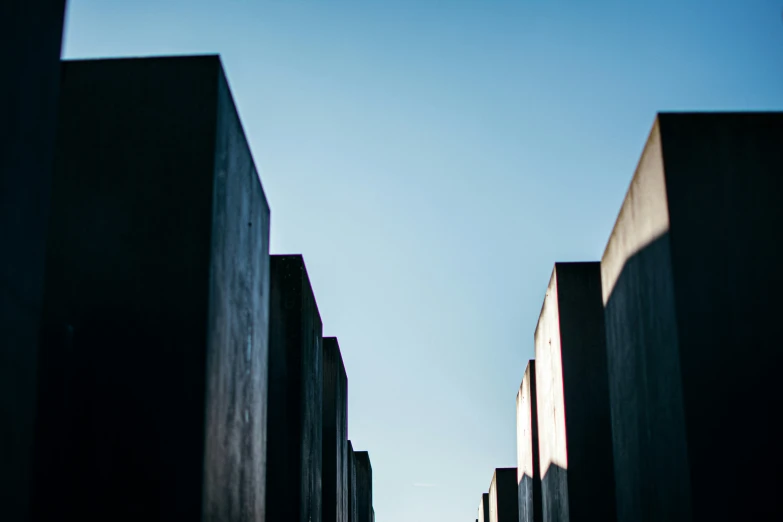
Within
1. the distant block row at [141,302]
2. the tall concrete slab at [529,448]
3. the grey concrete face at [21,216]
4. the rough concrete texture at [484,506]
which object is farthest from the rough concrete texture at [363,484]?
the grey concrete face at [21,216]

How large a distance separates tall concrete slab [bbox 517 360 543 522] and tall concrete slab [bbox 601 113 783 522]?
7904 mm

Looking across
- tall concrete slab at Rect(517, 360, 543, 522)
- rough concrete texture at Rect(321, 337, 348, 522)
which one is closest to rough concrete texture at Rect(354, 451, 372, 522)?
tall concrete slab at Rect(517, 360, 543, 522)

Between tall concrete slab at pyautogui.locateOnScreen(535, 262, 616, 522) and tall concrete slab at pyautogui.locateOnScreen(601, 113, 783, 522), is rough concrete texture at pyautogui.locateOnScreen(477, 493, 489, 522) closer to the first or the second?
tall concrete slab at pyautogui.locateOnScreen(535, 262, 616, 522)

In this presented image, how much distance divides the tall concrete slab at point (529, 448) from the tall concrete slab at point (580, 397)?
257 centimetres

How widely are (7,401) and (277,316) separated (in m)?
7.00

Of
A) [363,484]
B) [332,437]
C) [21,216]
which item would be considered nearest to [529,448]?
[332,437]

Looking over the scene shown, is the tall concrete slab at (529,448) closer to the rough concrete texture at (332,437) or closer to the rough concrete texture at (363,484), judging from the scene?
the rough concrete texture at (332,437)

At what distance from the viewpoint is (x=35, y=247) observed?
4461 millimetres

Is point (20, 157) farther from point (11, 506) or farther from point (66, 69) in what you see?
point (66, 69)

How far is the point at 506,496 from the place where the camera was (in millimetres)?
24062

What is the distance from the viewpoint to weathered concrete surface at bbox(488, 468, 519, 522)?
23.9 m

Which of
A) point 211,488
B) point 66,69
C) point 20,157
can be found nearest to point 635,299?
point 211,488

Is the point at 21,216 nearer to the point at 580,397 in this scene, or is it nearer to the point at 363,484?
the point at 580,397

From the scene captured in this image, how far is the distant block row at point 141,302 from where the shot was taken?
5.96 m
